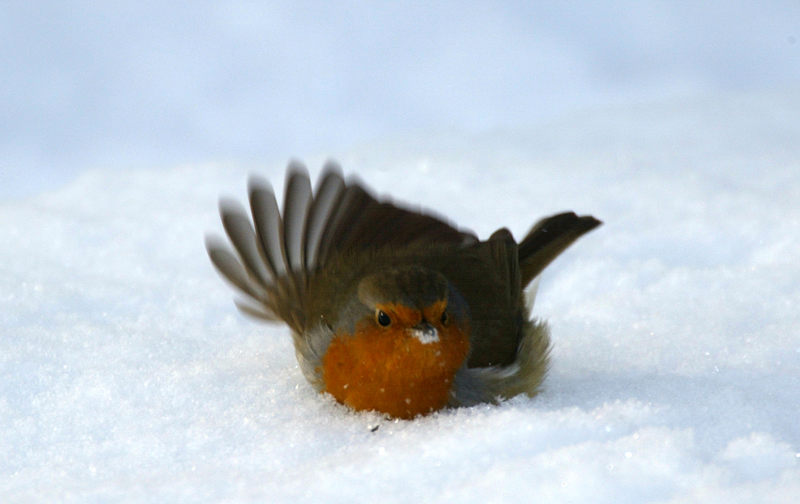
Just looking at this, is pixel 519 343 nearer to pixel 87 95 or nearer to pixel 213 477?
pixel 213 477

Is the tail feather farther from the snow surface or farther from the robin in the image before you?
the snow surface

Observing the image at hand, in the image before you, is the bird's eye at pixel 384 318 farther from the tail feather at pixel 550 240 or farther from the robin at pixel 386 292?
the tail feather at pixel 550 240

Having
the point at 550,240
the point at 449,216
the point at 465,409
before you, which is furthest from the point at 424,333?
the point at 449,216

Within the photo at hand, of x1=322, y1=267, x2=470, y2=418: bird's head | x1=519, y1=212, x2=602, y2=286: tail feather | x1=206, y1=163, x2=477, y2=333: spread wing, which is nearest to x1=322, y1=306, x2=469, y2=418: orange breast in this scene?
x1=322, y1=267, x2=470, y2=418: bird's head

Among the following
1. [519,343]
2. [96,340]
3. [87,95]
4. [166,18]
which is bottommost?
[519,343]

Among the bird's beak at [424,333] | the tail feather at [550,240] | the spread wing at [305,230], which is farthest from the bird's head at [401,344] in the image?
the tail feather at [550,240]

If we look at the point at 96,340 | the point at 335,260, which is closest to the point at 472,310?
the point at 335,260

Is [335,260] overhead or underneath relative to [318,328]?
overhead
